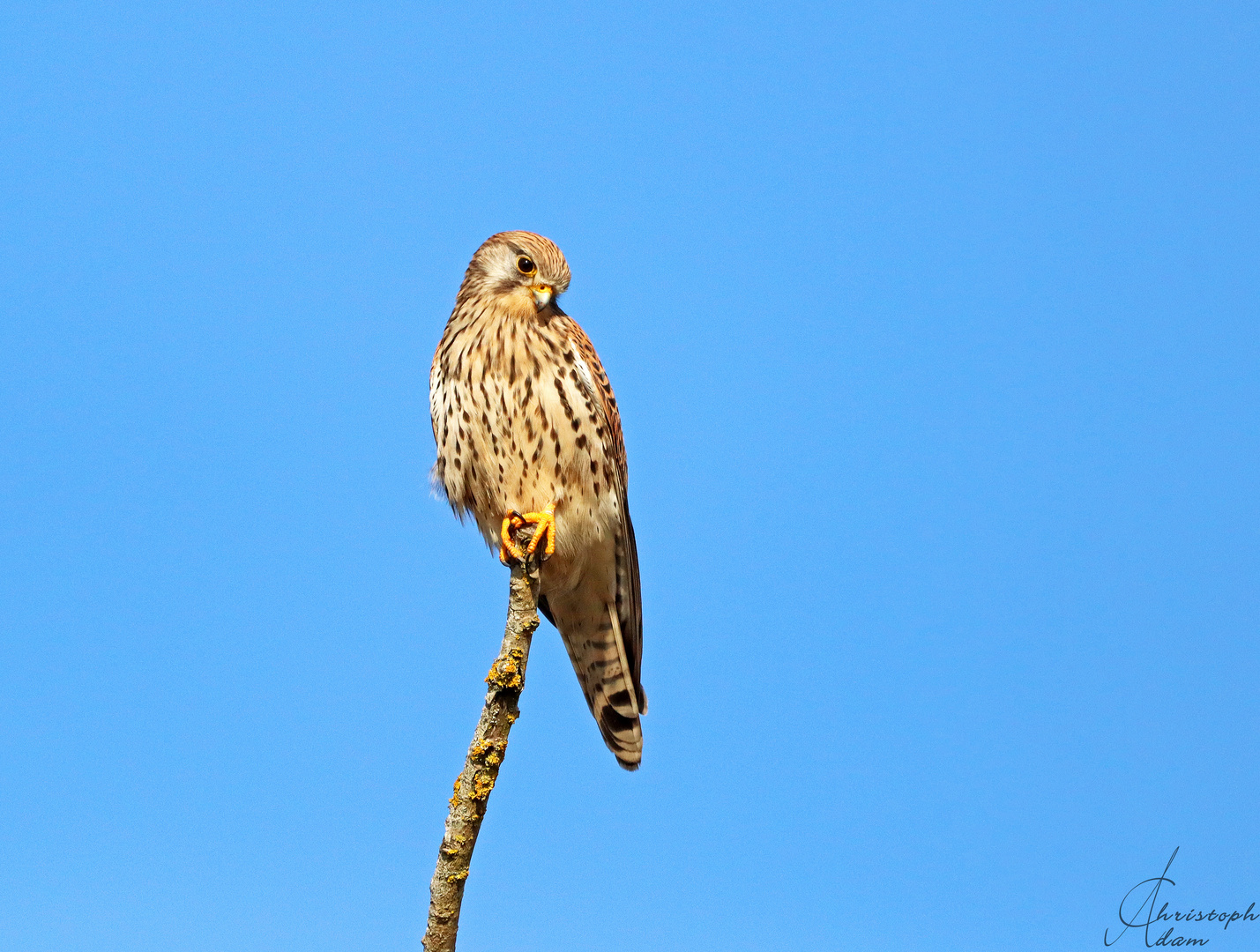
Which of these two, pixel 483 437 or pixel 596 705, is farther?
pixel 596 705

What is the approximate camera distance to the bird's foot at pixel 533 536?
3.74 metres

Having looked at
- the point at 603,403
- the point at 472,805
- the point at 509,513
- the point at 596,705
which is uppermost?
the point at 603,403

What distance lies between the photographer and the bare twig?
3.05 metres


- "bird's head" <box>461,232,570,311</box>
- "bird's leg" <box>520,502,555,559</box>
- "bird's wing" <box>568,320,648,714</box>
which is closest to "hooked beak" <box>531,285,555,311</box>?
"bird's head" <box>461,232,570,311</box>

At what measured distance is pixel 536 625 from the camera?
343 centimetres

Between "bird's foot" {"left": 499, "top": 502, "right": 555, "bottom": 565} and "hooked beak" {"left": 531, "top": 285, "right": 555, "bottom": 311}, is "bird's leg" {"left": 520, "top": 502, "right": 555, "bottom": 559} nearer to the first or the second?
"bird's foot" {"left": 499, "top": 502, "right": 555, "bottom": 565}

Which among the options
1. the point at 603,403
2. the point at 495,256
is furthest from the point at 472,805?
the point at 495,256

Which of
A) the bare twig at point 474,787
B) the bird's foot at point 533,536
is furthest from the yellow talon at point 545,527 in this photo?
the bare twig at point 474,787

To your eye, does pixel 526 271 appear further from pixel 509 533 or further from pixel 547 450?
pixel 509 533

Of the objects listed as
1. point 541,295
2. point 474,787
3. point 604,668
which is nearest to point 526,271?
point 541,295

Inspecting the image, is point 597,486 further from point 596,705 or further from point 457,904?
point 457,904

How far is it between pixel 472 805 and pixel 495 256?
197 centimetres

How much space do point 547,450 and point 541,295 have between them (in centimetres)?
54

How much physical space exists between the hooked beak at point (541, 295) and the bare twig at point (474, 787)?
3.97 feet
